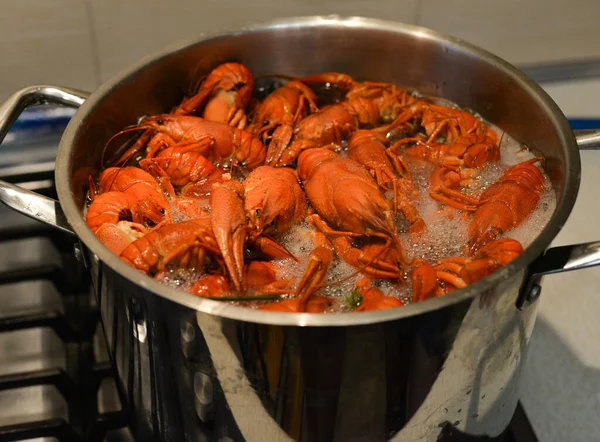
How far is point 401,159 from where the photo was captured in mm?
1098

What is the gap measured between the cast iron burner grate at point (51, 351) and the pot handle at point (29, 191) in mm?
303

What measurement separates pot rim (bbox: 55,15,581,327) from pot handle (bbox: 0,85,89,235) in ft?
0.12

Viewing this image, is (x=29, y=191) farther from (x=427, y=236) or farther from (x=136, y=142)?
(x=427, y=236)

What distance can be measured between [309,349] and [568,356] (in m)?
0.66

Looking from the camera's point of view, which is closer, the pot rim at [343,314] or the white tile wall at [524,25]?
the pot rim at [343,314]

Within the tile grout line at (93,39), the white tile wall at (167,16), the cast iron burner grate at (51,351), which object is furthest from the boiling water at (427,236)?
the tile grout line at (93,39)

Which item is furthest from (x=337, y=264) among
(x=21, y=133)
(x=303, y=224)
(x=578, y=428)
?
(x=21, y=133)

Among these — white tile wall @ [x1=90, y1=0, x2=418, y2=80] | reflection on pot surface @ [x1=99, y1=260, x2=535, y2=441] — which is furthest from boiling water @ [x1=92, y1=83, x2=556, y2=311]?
white tile wall @ [x1=90, y1=0, x2=418, y2=80]

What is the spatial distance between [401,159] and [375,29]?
254mm

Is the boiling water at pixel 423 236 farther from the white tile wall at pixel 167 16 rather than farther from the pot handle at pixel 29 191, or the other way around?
the white tile wall at pixel 167 16

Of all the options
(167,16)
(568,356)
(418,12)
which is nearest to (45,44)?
(167,16)

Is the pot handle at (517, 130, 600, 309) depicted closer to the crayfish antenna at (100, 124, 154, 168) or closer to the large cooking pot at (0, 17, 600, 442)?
the large cooking pot at (0, 17, 600, 442)

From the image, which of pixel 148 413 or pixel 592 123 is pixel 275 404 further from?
pixel 592 123

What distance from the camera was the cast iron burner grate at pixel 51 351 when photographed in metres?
1.00
